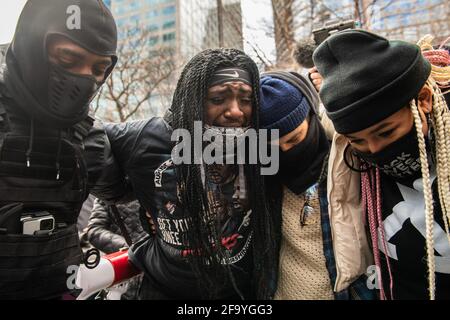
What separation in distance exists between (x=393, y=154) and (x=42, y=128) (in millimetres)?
1549

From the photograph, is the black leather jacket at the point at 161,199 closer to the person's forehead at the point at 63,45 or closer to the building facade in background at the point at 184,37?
the person's forehead at the point at 63,45

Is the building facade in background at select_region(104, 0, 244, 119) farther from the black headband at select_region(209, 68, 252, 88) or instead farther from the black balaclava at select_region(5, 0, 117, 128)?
the black balaclava at select_region(5, 0, 117, 128)

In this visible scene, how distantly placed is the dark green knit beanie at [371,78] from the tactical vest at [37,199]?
1.25 metres

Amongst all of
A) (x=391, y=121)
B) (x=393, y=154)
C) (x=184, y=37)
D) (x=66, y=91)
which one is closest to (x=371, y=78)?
(x=391, y=121)

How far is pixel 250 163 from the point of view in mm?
1795

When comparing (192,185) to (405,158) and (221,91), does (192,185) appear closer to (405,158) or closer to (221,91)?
(221,91)

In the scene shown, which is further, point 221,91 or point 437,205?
point 221,91

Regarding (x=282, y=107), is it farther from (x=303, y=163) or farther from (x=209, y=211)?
(x=209, y=211)

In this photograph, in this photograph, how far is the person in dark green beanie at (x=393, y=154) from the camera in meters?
1.27

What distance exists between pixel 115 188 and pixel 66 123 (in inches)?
22.0

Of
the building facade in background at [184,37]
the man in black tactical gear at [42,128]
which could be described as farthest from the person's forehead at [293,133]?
the building facade in background at [184,37]

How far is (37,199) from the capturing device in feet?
4.86
